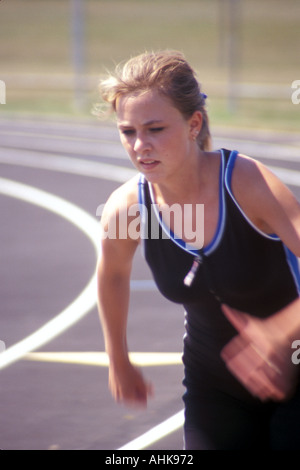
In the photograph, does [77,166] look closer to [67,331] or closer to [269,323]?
[67,331]

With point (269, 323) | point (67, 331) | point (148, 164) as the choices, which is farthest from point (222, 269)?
point (67, 331)

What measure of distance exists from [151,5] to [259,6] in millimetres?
8931

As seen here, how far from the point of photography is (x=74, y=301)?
26.5 ft

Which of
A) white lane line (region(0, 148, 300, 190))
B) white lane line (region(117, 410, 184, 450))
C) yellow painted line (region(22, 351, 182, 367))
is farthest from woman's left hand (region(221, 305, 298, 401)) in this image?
white lane line (region(0, 148, 300, 190))

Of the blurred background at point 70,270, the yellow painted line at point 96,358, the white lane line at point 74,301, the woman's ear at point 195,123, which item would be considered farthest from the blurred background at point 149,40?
the woman's ear at point 195,123

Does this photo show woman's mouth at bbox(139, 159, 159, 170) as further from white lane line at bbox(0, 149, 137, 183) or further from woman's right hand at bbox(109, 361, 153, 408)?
white lane line at bbox(0, 149, 137, 183)

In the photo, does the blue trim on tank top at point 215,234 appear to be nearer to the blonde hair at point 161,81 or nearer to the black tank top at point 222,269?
the black tank top at point 222,269

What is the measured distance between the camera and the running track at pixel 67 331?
527 centimetres

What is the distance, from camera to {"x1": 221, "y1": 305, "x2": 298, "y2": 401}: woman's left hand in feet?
10.4

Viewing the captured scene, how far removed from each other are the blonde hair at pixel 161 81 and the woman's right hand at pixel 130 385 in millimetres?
1048

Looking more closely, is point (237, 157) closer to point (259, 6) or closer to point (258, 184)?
point (258, 184)

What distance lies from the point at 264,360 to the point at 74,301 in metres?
5.01

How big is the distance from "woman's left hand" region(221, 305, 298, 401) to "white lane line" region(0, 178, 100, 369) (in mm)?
3302

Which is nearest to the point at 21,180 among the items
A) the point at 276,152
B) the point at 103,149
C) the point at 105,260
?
the point at 103,149
